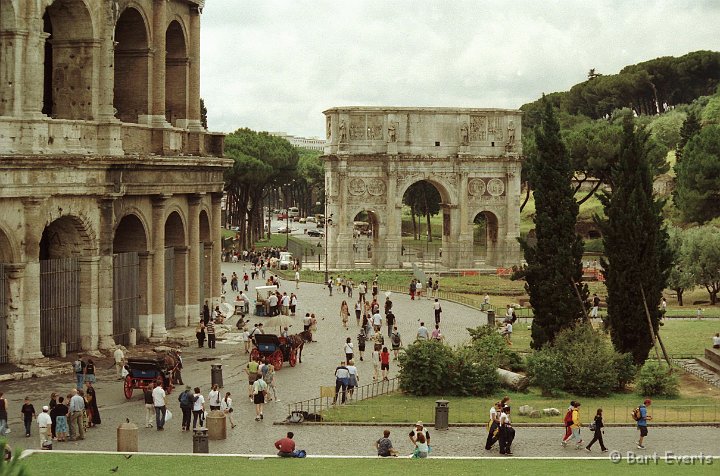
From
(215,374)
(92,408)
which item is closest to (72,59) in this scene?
(215,374)

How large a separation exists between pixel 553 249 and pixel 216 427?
15619mm

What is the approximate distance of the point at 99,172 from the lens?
130 ft

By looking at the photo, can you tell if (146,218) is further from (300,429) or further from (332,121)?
(332,121)

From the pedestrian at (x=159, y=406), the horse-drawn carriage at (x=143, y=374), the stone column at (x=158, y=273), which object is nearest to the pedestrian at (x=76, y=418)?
the pedestrian at (x=159, y=406)

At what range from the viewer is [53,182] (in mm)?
37500

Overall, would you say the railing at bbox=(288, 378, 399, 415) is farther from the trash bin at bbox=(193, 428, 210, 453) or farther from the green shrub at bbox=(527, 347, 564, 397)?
the trash bin at bbox=(193, 428, 210, 453)

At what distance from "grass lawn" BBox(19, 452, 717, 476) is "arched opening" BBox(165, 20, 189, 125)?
982 inches

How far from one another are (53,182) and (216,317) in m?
14.5

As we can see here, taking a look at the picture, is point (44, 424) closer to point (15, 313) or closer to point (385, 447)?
point (385, 447)

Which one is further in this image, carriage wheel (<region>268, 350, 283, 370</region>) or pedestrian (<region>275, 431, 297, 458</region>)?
carriage wheel (<region>268, 350, 283, 370</region>)

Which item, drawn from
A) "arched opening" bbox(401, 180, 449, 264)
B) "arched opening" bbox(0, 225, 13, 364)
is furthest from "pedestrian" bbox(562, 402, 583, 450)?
"arched opening" bbox(401, 180, 449, 264)

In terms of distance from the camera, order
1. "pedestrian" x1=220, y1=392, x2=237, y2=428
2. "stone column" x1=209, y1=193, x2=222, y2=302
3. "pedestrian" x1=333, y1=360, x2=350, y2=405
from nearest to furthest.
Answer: "pedestrian" x1=220, y1=392, x2=237, y2=428, "pedestrian" x1=333, y1=360, x2=350, y2=405, "stone column" x1=209, y1=193, x2=222, y2=302

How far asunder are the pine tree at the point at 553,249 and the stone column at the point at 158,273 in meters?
13.7

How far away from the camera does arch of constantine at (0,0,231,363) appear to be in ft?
120
